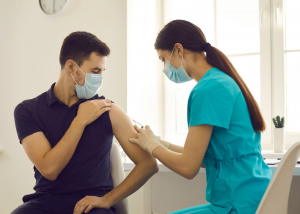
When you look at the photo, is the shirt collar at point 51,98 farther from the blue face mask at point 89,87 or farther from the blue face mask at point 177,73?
the blue face mask at point 177,73

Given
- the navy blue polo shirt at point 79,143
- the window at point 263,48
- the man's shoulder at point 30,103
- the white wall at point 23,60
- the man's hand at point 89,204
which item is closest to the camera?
the man's hand at point 89,204

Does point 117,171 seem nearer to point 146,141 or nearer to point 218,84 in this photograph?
point 146,141

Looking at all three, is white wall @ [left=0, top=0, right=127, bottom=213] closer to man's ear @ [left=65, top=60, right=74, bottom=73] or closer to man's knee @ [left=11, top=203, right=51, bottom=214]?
man's ear @ [left=65, top=60, right=74, bottom=73]

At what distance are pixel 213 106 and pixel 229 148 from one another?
0.50 ft

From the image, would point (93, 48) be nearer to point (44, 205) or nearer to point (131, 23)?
point (44, 205)

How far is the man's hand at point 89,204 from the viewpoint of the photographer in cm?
108

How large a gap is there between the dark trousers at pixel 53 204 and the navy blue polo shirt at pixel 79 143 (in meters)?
0.02

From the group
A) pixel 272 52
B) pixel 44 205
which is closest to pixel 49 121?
pixel 44 205

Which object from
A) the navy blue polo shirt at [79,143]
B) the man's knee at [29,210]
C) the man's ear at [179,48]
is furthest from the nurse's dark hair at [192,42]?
the man's knee at [29,210]

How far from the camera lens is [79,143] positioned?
1.22m

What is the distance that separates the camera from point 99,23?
2426 mm

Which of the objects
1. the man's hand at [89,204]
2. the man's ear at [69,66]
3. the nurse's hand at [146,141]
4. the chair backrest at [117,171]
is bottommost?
the man's hand at [89,204]

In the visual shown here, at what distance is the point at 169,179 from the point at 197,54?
0.77 metres

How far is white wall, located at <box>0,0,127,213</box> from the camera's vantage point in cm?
258
